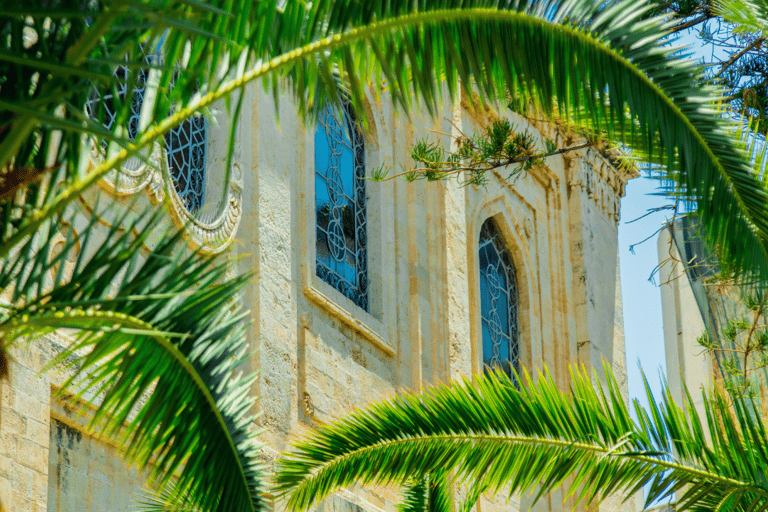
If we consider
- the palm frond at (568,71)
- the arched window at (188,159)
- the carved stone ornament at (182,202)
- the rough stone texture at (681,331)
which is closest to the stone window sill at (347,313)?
the carved stone ornament at (182,202)

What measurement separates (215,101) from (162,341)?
76cm

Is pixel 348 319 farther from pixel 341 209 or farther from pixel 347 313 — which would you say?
pixel 341 209

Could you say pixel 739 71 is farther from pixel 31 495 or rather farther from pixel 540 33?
pixel 31 495

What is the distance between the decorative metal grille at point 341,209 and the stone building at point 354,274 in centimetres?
2

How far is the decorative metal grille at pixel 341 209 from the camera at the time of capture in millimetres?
11148

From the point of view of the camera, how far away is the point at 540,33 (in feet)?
13.1

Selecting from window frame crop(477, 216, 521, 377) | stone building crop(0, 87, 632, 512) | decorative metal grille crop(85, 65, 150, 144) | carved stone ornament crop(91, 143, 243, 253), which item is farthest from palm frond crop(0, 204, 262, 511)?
window frame crop(477, 216, 521, 377)

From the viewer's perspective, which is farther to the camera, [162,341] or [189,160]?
[189,160]

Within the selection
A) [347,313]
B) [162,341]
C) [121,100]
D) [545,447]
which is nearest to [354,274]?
[347,313]

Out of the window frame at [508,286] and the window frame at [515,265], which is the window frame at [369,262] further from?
the window frame at [508,286]

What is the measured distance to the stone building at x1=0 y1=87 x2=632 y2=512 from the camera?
7.49 m

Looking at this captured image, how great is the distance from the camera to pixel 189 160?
31.3 ft

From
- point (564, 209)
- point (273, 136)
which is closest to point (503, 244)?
point (564, 209)

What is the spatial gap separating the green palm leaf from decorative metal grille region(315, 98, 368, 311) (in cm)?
549
